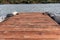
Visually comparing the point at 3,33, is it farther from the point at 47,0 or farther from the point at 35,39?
the point at 47,0

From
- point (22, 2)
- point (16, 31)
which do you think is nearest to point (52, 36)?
point (16, 31)

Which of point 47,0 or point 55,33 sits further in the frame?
point 47,0

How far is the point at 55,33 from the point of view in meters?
2.00

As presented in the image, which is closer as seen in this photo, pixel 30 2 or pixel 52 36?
pixel 52 36

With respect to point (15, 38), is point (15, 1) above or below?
below

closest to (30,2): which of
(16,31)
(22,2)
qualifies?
(22,2)

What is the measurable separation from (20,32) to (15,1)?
22.4 ft

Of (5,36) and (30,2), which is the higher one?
(5,36)

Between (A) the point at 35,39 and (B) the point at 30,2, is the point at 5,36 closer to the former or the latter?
(A) the point at 35,39

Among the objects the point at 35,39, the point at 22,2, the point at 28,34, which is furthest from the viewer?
the point at 22,2

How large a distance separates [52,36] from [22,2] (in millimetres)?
6989

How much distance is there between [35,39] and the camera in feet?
5.87

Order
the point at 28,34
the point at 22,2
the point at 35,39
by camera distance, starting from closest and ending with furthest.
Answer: the point at 35,39, the point at 28,34, the point at 22,2

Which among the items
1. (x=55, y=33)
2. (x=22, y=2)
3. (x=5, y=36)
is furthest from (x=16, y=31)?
(x=22, y=2)
